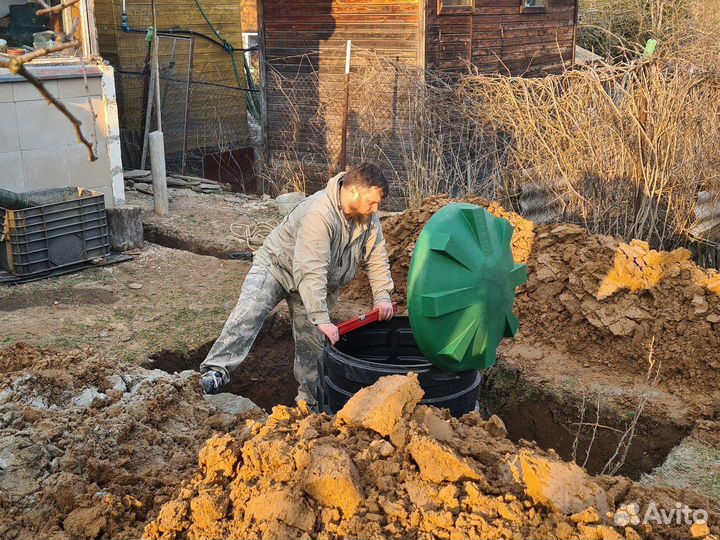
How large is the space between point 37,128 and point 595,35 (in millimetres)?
15391

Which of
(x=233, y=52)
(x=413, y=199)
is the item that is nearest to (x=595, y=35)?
(x=233, y=52)

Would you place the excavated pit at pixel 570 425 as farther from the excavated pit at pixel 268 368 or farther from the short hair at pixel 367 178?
the short hair at pixel 367 178

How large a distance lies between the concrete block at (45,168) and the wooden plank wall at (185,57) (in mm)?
4379

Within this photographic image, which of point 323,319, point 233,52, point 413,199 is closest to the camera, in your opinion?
point 323,319

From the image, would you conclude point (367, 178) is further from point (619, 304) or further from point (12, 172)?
point (12, 172)

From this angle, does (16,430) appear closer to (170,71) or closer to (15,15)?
(15,15)

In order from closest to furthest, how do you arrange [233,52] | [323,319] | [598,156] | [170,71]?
[323,319] → [598,156] → [170,71] → [233,52]

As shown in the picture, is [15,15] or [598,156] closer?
[598,156]

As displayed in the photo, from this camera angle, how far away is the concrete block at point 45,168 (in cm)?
855

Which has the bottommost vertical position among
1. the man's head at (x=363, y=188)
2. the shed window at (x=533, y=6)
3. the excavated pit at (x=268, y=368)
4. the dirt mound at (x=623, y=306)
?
the excavated pit at (x=268, y=368)

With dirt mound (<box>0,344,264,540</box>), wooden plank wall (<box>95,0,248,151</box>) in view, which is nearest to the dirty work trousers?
dirt mound (<box>0,344,264,540</box>)

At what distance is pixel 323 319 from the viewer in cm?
452

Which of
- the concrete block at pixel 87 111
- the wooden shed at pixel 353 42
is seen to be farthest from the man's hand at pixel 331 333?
the wooden shed at pixel 353 42

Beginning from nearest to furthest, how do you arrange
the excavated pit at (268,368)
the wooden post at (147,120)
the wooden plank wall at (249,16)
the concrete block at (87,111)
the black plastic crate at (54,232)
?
the excavated pit at (268,368)
the black plastic crate at (54,232)
the concrete block at (87,111)
the wooden post at (147,120)
the wooden plank wall at (249,16)
